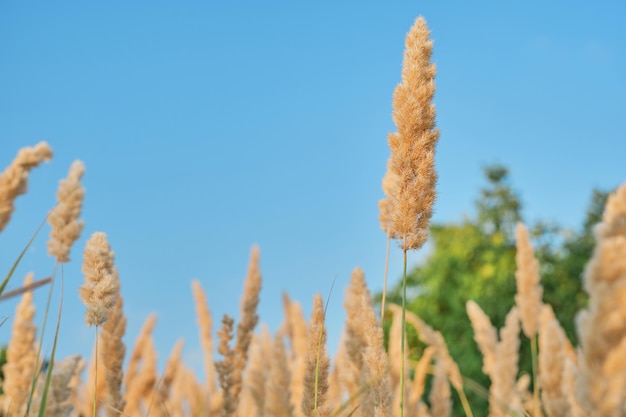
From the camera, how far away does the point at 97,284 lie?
2721 millimetres

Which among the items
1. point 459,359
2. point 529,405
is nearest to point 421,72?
point 529,405

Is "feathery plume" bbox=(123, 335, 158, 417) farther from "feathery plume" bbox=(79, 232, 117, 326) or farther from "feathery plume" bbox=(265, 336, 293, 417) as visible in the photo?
"feathery plume" bbox=(79, 232, 117, 326)

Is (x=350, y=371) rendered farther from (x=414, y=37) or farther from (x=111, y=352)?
(x=414, y=37)

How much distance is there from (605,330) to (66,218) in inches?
94.0

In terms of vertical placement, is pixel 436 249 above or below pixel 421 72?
above

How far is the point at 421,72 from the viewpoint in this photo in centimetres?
267

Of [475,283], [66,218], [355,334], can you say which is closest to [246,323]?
[355,334]

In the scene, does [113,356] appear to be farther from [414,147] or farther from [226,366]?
[414,147]

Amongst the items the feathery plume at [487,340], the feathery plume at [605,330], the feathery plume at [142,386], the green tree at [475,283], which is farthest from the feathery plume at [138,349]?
the green tree at [475,283]

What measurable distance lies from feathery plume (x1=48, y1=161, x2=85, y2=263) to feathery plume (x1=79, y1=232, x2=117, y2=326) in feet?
1.10

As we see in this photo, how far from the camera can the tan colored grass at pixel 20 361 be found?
3641mm

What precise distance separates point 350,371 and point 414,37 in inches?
61.6

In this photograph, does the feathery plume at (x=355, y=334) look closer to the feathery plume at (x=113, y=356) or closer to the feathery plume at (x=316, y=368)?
the feathery plume at (x=316, y=368)

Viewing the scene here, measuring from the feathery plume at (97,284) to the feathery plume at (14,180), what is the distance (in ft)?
1.45
